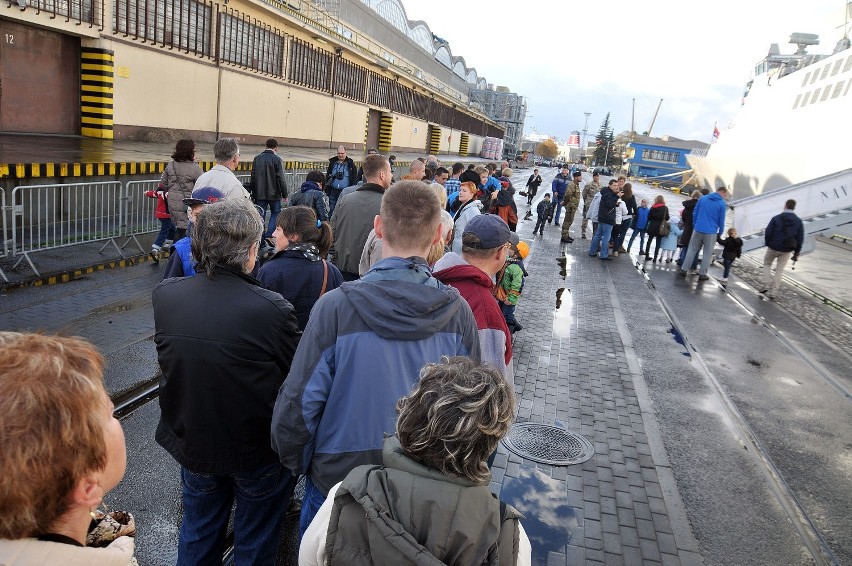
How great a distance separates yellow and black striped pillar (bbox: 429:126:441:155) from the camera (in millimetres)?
59031

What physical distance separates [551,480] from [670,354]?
4430 mm

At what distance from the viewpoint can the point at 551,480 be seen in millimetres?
4961

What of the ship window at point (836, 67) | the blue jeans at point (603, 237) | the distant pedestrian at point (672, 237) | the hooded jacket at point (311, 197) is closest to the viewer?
the hooded jacket at point (311, 197)

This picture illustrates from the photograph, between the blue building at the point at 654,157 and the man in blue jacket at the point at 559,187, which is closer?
the man in blue jacket at the point at 559,187

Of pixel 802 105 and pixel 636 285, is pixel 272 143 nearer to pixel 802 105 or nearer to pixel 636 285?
pixel 636 285

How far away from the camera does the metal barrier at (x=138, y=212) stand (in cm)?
1080

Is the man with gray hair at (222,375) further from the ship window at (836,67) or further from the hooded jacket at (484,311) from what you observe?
the ship window at (836,67)

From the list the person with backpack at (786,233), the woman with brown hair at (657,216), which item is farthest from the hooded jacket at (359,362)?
the woman with brown hair at (657,216)

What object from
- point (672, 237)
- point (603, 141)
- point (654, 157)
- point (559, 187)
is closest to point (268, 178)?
point (672, 237)

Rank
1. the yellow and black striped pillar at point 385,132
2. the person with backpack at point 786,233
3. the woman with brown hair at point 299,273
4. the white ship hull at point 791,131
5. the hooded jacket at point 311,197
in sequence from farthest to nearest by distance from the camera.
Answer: the yellow and black striped pillar at point 385,132 → the white ship hull at point 791,131 → the person with backpack at point 786,233 → the hooded jacket at point 311,197 → the woman with brown hair at point 299,273

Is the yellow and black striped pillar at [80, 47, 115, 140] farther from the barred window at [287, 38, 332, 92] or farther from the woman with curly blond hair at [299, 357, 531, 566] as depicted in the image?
the woman with curly blond hair at [299, 357, 531, 566]

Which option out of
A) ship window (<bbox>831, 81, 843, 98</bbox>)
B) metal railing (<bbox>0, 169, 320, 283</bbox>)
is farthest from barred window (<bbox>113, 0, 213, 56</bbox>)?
ship window (<bbox>831, 81, 843, 98</bbox>)

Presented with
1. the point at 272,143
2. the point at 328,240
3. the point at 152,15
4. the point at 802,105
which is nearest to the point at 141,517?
the point at 328,240

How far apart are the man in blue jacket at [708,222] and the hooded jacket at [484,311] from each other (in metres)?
11.9
